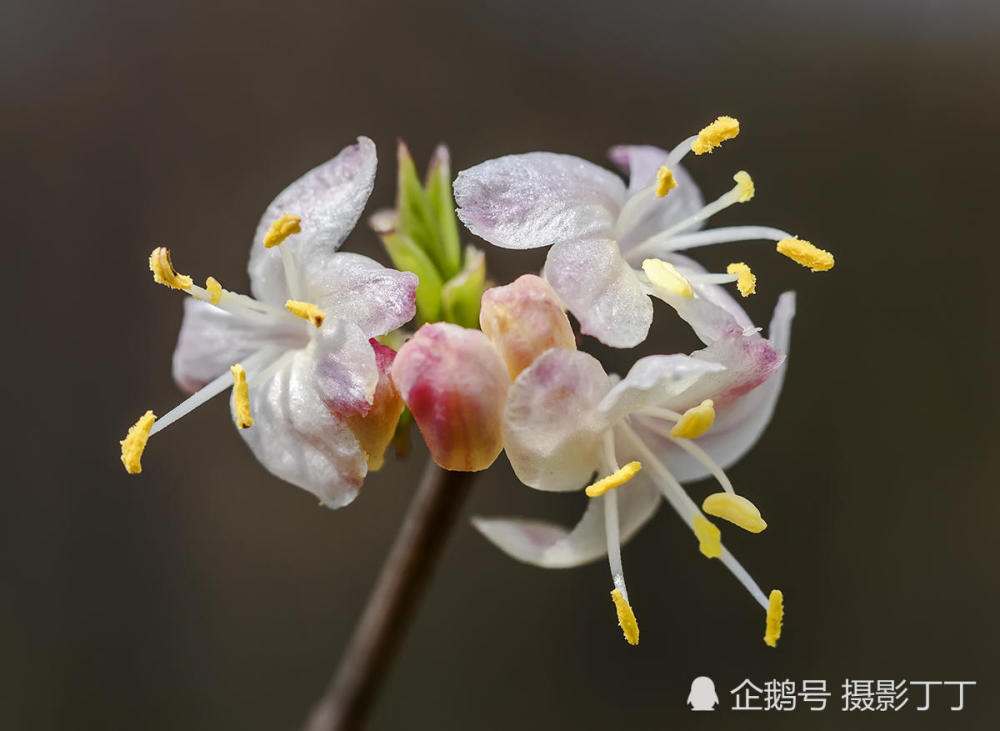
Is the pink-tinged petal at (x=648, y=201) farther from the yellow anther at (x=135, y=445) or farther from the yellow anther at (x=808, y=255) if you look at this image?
the yellow anther at (x=135, y=445)

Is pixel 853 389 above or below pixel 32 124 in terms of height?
below

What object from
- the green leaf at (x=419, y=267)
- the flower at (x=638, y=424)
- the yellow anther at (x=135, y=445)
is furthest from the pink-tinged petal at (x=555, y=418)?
the yellow anther at (x=135, y=445)

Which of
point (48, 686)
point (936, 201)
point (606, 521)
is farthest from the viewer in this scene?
point (936, 201)

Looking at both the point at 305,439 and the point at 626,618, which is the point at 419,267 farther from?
the point at 626,618

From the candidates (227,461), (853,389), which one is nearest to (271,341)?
(227,461)

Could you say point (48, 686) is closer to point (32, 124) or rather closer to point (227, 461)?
point (227, 461)

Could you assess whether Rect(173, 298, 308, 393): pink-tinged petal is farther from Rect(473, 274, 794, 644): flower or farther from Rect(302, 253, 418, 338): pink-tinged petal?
Rect(473, 274, 794, 644): flower
